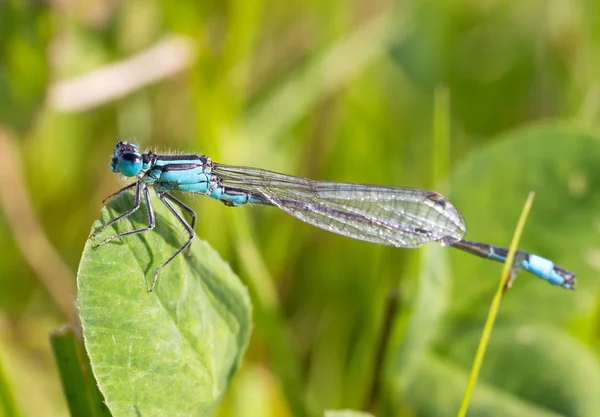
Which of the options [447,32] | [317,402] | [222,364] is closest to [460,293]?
[317,402]

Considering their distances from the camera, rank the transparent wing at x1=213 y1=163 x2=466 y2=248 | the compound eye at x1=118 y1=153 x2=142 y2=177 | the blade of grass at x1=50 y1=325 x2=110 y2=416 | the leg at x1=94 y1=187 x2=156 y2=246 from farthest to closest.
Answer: the transparent wing at x1=213 y1=163 x2=466 y2=248
the compound eye at x1=118 y1=153 x2=142 y2=177
the blade of grass at x1=50 y1=325 x2=110 y2=416
the leg at x1=94 y1=187 x2=156 y2=246

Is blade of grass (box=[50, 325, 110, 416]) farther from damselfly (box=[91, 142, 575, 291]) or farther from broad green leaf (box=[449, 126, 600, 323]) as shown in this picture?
broad green leaf (box=[449, 126, 600, 323])

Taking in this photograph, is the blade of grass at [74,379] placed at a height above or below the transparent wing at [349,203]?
below

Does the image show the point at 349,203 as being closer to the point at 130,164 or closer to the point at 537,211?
the point at 537,211

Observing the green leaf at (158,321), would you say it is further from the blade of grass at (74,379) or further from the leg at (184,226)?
the blade of grass at (74,379)

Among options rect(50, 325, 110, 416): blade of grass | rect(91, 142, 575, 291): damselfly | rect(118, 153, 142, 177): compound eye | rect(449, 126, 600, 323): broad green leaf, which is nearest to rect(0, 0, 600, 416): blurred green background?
rect(449, 126, 600, 323): broad green leaf

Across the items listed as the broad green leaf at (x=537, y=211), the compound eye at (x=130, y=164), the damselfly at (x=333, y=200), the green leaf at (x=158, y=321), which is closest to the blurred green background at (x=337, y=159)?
the broad green leaf at (x=537, y=211)
